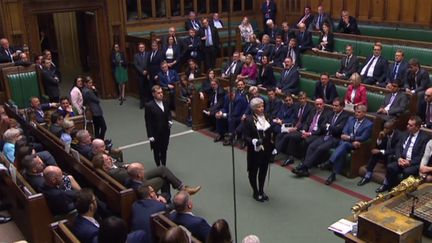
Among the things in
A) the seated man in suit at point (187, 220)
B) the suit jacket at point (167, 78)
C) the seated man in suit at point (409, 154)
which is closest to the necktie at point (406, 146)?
the seated man in suit at point (409, 154)

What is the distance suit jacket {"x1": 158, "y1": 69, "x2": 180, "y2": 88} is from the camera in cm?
974

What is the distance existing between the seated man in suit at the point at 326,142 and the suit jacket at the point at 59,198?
128 inches

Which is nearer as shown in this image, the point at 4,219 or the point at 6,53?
the point at 4,219

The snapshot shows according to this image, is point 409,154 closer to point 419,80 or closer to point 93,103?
point 419,80

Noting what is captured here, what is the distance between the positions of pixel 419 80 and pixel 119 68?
6.14 m

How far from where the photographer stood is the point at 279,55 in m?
9.86

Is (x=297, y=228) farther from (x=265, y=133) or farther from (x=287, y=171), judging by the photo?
(x=287, y=171)

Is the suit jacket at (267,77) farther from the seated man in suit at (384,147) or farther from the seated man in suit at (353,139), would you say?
the seated man in suit at (384,147)

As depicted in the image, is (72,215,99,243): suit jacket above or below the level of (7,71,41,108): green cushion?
below

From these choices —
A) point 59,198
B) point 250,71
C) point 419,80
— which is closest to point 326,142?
point 419,80

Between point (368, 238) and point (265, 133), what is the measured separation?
201cm

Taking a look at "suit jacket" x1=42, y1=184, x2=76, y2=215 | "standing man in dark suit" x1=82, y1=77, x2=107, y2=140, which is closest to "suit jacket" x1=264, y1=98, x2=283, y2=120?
"standing man in dark suit" x1=82, y1=77, x2=107, y2=140

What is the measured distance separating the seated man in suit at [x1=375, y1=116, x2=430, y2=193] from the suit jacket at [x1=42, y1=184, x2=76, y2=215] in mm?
3647

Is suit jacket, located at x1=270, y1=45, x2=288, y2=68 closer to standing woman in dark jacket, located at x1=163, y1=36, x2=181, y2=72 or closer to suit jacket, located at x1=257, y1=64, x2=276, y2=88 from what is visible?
suit jacket, located at x1=257, y1=64, x2=276, y2=88
